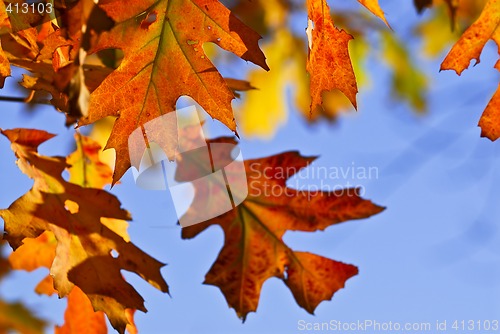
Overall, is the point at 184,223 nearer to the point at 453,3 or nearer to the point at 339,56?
the point at 339,56

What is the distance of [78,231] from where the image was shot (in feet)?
5.24

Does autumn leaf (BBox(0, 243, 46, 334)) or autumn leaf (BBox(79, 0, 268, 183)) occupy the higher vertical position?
autumn leaf (BBox(0, 243, 46, 334))

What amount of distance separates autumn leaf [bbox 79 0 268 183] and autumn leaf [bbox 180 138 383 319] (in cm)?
44

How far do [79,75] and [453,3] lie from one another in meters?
1.00

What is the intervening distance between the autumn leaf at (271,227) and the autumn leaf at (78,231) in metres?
0.22

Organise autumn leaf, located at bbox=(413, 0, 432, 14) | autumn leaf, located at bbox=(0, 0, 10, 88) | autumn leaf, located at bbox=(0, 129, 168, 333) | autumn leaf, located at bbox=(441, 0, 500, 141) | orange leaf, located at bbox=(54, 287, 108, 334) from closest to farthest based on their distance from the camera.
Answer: autumn leaf, located at bbox=(0, 0, 10, 88) < autumn leaf, located at bbox=(441, 0, 500, 141) < autumn leaf, located at bbox=(0, 129, 168, 333) < autumn leaf, located at bbox=(413, 0, 432, 14) < orange leaf, located at bbox=(54, 287, 108, 334)

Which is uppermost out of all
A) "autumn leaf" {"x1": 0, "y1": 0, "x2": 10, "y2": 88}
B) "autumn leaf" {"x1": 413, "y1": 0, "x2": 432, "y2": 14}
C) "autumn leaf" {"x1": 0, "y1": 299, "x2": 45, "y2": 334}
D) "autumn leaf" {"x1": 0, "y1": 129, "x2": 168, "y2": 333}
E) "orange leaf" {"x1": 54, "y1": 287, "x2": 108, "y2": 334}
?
"autumn leaf" {"x1": 413, "y1": 0, "x2": 432, "y2": 14}

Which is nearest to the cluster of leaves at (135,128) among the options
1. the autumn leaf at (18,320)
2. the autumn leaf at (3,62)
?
the autumn leaf at (3,62)

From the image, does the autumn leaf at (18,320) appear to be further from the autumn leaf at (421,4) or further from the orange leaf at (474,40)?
the orange leaf at (474,40)

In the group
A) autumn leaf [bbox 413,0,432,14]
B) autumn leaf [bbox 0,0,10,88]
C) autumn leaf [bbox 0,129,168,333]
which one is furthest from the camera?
autumn leaf [bbox 413,0,432,14]

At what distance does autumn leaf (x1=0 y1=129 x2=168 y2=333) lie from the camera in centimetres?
151

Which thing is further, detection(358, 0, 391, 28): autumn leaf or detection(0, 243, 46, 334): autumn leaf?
detection(0, 243, 46, 334): autumn leaf

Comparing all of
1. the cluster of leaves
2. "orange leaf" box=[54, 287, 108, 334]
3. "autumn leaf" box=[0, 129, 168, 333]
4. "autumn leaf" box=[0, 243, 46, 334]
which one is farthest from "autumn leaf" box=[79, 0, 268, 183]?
"autumn leaf" box=[0, 243, 46, 334]

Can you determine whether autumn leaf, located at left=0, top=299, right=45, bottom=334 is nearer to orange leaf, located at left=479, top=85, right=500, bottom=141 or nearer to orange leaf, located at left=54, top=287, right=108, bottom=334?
orange leaf, located at left=54, top=287, right=108, bottom=334
